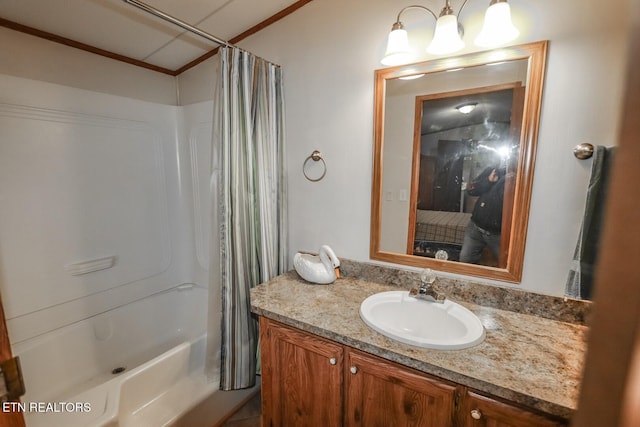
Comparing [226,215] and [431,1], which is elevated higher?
[431,1]

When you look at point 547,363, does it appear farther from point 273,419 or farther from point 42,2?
point 42,2

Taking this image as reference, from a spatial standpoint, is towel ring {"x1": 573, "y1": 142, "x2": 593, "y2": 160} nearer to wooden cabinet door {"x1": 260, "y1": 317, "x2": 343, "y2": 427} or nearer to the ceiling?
wooden cabinet door {"x1": 260, "y1": 317, "x2": 343, "y2": 427}

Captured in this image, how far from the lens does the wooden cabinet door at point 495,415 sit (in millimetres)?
758

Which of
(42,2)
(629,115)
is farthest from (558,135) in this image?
(42,2)

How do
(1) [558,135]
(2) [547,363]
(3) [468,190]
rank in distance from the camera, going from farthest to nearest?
(3) [468,190]
(1) [558,135]
(2) [547,363]

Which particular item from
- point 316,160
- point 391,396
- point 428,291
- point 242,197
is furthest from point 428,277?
point 242,197

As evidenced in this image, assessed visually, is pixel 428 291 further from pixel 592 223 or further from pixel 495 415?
pixel 592 223

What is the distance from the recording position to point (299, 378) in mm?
1188

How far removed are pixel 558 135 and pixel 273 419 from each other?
1717mm

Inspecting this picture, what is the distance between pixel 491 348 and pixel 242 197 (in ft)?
4.07

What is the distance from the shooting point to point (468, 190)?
47.7 inches

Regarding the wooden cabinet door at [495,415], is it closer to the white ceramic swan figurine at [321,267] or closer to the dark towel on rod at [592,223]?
the dark towel on rod at [592,223]

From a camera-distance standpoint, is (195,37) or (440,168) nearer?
(440,168)

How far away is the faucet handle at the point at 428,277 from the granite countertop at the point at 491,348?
0.18m
